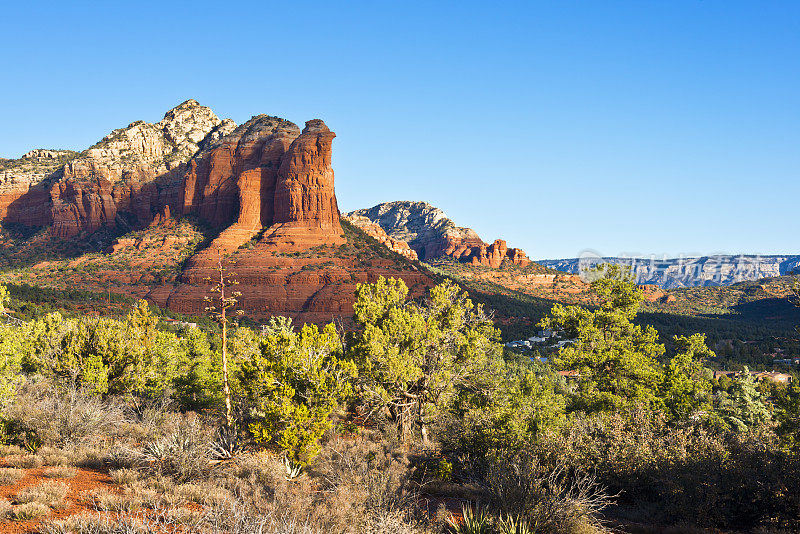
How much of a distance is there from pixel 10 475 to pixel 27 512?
337 cm

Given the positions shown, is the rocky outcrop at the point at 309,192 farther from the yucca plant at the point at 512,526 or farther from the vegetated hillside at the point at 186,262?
the yucca plant at the point at 512,526

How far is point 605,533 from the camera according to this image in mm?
9758

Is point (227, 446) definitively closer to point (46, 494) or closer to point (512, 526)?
point (46, 494)

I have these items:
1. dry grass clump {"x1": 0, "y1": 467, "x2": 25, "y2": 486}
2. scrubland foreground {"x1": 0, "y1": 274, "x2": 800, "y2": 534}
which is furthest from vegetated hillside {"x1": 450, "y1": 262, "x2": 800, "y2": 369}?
dry grass clump {"x1": 0, "y1": 467, "x2": 25, "y2": 486}

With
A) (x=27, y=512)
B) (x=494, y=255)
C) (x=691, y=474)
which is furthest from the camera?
(x=494, y=255)

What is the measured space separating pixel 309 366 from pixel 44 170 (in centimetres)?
17034

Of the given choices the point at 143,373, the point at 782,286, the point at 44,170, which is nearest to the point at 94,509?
the point at 143,373

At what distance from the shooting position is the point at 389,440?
825 inches

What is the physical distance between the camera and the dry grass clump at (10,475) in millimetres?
10805

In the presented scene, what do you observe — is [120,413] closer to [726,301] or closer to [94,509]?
[94,509]

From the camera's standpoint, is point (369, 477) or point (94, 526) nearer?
point (94, 526)

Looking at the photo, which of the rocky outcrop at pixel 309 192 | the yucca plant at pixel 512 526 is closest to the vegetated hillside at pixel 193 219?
the rocky outcrop at pixel 309 192

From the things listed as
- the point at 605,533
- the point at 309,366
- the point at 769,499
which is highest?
the point at 309,366

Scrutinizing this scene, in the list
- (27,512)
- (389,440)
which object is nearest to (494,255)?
(389,440)
